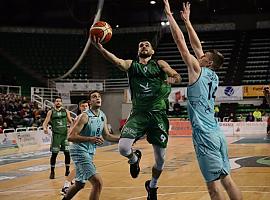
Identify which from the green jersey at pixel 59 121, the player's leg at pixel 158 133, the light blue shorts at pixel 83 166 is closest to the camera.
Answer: the light blue shorts at pixel 83 166

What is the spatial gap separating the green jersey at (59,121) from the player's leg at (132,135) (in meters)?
5.31

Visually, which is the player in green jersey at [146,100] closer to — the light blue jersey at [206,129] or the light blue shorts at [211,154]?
the light blue jersey at [206,129]

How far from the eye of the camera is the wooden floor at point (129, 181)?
29.1 feet

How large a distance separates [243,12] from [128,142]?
1340 inches

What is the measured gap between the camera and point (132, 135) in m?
6.75

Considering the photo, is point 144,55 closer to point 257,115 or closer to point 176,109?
point 257,115

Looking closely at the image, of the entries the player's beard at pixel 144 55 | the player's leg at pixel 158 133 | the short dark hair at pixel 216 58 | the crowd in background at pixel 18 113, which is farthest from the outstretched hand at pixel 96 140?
the crowd in background at pixel 18 113

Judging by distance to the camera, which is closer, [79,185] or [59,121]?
[79,185]

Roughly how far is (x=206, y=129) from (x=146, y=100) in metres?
1.77

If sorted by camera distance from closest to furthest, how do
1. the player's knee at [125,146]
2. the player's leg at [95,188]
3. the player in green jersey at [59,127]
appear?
the player's leg at [95,188]
the player's knee at [125,146]
the player in green jersey at [59,127]

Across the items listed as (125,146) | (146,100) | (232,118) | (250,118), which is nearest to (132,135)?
(125,146)

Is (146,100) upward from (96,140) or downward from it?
upward

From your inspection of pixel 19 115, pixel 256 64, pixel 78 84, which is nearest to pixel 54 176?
pixel 19 115

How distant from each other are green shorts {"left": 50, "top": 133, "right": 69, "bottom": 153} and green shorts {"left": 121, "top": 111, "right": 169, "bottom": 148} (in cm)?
516
